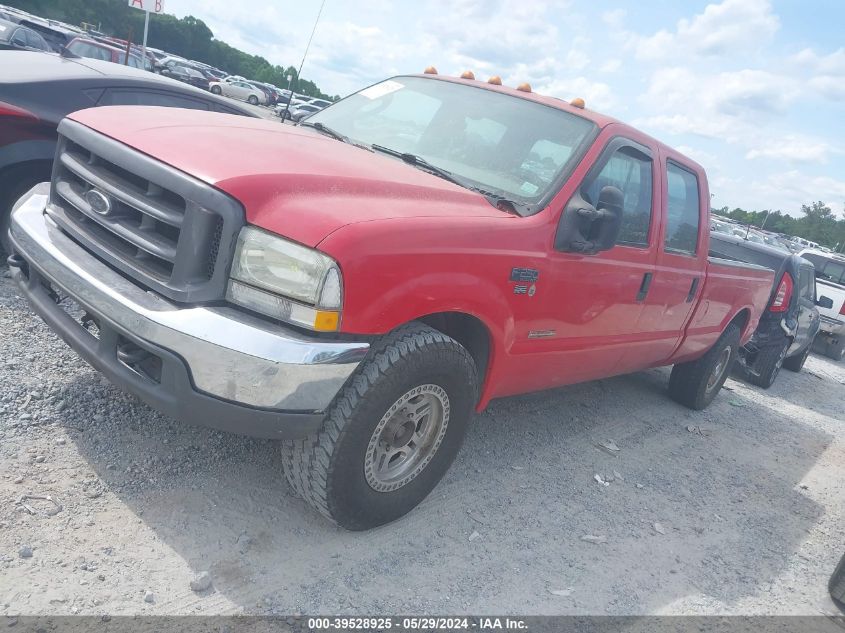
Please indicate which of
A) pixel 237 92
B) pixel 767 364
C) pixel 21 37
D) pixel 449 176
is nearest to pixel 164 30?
pixel 237 92

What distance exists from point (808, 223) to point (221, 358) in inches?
3963

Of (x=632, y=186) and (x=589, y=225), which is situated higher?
(x=632, y=186)

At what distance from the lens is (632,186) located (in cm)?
417

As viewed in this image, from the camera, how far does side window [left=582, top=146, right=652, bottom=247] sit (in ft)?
12.7

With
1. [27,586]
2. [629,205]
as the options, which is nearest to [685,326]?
[629,205]

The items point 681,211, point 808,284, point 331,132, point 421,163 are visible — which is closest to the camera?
point 421,163

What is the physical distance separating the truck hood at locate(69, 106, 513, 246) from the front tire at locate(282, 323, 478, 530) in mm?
551

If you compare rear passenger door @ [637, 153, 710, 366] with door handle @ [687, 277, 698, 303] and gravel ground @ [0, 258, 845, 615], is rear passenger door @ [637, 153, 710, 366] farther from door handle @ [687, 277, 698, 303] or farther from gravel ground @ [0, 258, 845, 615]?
gravel ground @ [0, 258, 845, 615]

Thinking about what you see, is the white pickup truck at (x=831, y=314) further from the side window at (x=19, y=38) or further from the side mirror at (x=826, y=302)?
the side window at (x=19, y=38)

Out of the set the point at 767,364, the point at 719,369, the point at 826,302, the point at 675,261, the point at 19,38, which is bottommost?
the point at 767,364

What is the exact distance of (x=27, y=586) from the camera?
2.26 meters

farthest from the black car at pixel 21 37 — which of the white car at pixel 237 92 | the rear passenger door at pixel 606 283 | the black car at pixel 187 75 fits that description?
the white car at pixel 237 92

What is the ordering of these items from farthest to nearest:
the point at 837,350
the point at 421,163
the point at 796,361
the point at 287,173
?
the point at 837,350 → the point at 796,361 → the point at 421,163 → the point at 287,173

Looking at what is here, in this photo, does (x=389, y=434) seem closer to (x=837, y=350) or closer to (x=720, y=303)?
(x=720, y=303)
